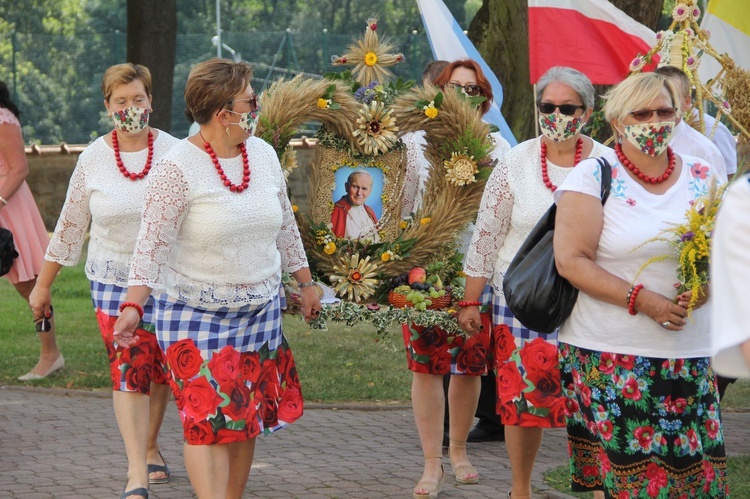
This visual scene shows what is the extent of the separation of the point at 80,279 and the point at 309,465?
869 centimetres

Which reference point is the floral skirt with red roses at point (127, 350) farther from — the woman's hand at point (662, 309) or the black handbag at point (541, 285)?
the woman's hand at point (662, 309)

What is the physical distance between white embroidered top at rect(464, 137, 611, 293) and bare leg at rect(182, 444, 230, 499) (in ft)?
4.75

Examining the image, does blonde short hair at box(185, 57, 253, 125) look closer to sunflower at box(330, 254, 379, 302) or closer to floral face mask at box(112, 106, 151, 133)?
floral face mask at box(112, 106, 151, 133)

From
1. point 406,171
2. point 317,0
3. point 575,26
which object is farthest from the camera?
point 317,0

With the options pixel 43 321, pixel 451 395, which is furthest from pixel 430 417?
pixel 43 321

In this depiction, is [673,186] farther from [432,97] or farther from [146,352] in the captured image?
[146,352]

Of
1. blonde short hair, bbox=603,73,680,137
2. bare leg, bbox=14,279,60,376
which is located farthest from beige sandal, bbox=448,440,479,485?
bare leg, bbox=14,279,60,376

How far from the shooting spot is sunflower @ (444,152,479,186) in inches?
222

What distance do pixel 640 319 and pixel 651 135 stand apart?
0.62 m

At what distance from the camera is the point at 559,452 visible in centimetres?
673

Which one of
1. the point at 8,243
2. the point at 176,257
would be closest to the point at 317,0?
the point at 8,243

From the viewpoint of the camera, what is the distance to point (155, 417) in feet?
19.6

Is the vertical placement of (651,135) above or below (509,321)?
above

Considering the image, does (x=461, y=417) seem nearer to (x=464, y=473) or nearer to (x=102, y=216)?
(x=464, y=473)
